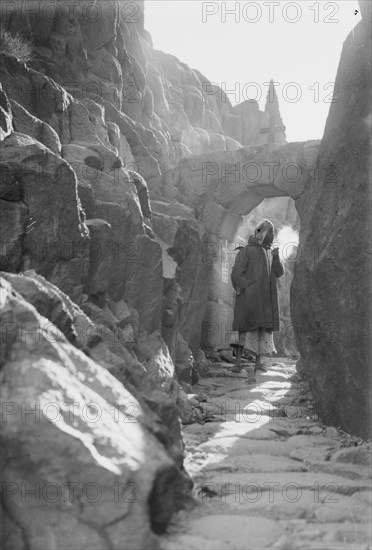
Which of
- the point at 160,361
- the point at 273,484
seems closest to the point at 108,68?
the point at 160,361

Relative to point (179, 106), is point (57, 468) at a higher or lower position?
lower

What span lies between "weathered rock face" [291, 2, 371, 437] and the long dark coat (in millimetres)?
3074

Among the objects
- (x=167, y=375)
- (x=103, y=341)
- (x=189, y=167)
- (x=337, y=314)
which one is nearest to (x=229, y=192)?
(x=189, y=167)

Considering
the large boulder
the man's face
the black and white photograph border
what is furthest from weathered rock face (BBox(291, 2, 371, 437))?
the man's face

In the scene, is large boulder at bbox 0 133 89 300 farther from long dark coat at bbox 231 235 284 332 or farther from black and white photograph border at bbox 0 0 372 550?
long dark coat at bbox 231 235 284 332

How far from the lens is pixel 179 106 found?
2636cm

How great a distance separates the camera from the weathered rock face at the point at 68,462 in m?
2.03

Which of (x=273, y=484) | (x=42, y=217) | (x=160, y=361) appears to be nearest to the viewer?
(x=273, y=484)

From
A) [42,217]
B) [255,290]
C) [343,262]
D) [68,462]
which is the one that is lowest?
[68,462]

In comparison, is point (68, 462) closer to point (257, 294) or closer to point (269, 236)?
point (257, 294)

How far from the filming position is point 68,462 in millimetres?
2109

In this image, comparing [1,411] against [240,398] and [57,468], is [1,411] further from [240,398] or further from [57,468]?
[240,398]

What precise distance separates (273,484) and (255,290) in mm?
5400

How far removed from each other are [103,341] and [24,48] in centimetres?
962
